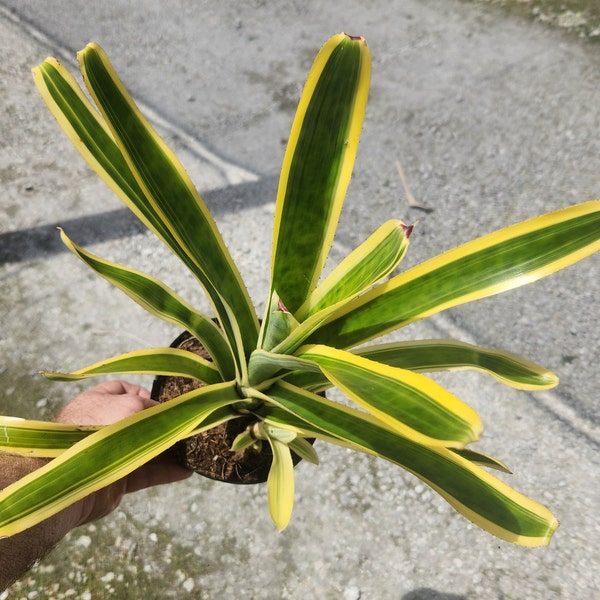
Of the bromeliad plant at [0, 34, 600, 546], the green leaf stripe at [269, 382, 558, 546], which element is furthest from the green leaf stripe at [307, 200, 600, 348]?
the green leaf stripe at [269, 382, 558, 546]

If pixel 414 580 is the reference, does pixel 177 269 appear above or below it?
above

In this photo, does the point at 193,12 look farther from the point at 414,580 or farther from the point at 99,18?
the point at 414,580

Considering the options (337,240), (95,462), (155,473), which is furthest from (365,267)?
(337,240)

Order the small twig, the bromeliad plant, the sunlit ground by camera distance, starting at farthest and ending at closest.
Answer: the sunlit ground < the small twig < the bromeliad plant

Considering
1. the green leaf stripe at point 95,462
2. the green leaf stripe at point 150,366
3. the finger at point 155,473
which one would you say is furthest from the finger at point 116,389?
the green leaf stripe at point 95,462

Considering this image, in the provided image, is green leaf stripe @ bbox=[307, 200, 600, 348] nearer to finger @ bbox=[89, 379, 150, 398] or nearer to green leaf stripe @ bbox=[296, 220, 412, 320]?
green leaf stripe @ bbox=[296, 220, 412, 320]

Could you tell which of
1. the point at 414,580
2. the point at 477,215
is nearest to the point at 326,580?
the point at 414,580
